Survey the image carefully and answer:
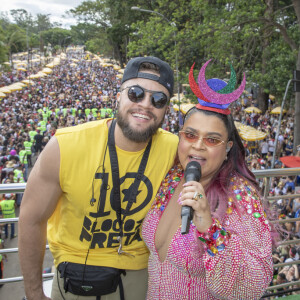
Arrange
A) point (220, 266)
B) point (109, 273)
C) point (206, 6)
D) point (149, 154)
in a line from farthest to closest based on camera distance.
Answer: point (206, 6) < point (149, 154) < point (109, 273) < point (220, 266)

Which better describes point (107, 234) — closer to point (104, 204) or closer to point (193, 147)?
point (104, 204)

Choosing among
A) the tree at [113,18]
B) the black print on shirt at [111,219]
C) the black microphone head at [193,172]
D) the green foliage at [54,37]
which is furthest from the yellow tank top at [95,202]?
the green foliage at [54,37]

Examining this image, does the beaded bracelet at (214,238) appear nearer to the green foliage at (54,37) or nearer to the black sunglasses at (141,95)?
the black sunglasses at (141,95)

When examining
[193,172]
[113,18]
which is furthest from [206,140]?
[113,18]

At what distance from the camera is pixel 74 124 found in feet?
63.8

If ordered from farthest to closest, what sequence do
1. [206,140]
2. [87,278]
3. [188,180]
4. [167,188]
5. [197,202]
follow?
[167,188] < [87,278] < [206,140] < [188,180] < [197,202]

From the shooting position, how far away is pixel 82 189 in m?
1.79

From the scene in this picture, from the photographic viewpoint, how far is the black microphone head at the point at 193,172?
4.84 feet

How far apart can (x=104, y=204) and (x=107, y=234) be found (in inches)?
8.0

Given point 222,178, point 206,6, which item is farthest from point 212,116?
point 206,6

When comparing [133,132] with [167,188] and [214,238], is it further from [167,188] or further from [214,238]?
[214,238]

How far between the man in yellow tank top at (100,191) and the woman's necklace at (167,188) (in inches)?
1.6

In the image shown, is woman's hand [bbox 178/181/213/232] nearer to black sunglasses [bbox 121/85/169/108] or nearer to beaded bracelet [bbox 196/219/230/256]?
beaded bracelet [bbox 196/219/230/256]

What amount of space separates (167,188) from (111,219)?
1.32 feet
